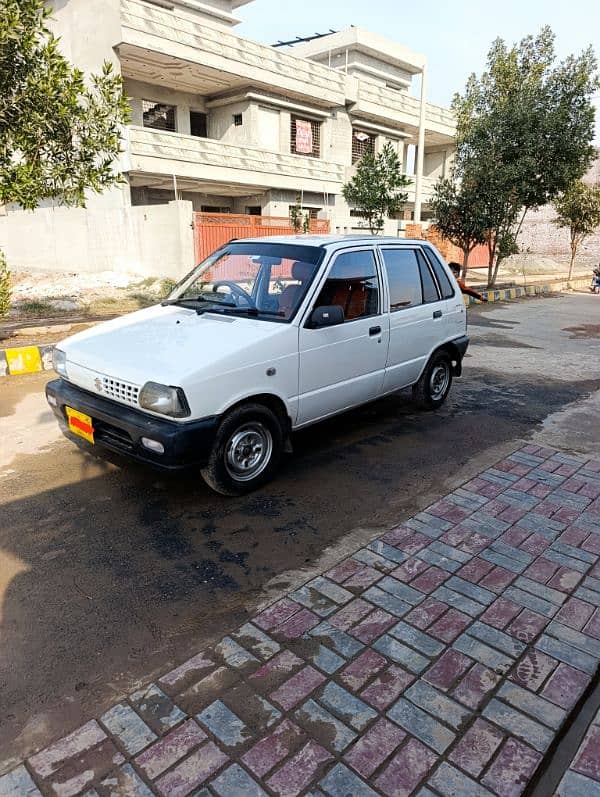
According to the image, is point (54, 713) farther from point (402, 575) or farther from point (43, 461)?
point (43, 461)

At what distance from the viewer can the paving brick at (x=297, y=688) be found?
7.52ft

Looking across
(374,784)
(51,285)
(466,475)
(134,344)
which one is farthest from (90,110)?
(51,285)

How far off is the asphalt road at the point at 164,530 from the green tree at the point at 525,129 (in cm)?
1198

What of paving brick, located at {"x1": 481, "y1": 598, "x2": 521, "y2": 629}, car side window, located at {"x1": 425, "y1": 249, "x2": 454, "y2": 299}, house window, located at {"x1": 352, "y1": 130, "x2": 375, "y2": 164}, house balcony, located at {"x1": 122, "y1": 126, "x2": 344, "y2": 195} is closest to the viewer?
paving brick, located at {"x1": 481, "y1": 598, "x2": 521, "y2": 629}

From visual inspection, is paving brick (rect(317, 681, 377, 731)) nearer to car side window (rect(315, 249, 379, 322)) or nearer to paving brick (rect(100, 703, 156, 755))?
paving brick (rect(100, 703, 156, 755))

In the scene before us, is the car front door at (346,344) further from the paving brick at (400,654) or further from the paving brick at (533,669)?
the paving brick at (533,669)

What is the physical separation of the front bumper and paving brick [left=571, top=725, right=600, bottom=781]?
99.6 inches

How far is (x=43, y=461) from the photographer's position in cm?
472

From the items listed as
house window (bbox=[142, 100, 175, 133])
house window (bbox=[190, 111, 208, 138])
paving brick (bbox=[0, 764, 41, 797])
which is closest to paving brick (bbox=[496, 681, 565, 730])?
paving brick (bbox=[0, 764, 41, 797])

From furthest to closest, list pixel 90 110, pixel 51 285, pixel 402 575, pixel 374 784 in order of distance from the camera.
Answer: pixel 51 285 < pixel 90 110 < pixel 402 575 < pixel 374 784

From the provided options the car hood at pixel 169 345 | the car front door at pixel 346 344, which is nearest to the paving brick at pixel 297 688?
the car hood at pixel 169 345

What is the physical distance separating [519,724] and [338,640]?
0.84 meters

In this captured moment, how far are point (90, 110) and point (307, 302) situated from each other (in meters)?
5.64

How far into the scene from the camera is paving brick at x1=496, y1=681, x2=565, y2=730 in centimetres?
222
